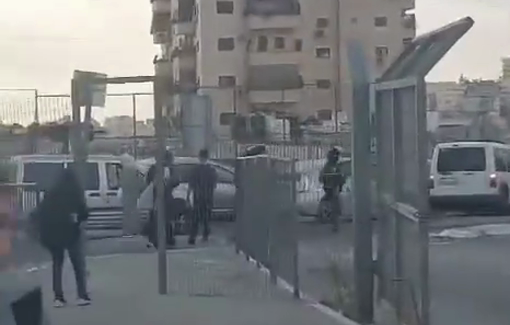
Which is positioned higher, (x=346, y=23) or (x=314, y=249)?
(x=346, y=23)

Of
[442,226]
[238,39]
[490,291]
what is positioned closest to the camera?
[490,291]

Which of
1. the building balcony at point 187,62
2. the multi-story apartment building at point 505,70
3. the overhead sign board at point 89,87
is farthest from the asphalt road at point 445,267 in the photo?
the multi-story apartment building at point 505,70

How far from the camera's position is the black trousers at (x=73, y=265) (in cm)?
1202

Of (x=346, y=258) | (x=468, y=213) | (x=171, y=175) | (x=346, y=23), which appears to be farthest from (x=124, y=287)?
(x=346, y=23)

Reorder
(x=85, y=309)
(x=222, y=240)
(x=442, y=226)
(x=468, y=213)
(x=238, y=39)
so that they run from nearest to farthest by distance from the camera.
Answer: (x=85, y=309)
(x=222, y=240)
(x=442, y=226)
(x=468, y=213)
(x=238, y=39)

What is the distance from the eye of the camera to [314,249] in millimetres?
15383

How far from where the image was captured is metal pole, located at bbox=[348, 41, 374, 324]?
1019 cm

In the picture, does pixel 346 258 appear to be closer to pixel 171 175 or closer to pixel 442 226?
pixel 171 175

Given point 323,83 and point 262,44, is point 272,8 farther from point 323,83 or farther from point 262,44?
point 323,83

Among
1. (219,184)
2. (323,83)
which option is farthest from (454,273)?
(323,83)

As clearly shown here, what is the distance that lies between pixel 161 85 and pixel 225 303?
2864 mm

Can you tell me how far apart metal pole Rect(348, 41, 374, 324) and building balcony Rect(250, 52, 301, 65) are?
23.4 m

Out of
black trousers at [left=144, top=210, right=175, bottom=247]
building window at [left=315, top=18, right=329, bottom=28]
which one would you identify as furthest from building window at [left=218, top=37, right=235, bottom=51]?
black trousers at [left=144, top=210, right=175, bottom=247]

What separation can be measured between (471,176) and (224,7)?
982cm
